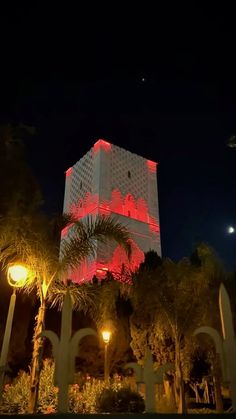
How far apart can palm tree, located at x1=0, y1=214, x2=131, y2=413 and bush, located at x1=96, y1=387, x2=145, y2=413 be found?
284 cm

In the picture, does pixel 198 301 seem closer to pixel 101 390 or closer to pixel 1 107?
pixel 101 390

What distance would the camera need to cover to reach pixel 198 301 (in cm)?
1447

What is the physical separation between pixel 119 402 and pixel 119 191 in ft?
125

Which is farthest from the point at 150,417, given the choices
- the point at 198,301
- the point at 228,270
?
the point at 228,270

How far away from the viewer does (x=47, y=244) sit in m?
10.5

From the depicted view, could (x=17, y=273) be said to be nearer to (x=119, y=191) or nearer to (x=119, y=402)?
(x=119, y=402)

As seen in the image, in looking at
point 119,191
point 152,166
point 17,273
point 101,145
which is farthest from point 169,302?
point 152,166

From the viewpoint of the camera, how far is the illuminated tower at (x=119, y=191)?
1813 inches

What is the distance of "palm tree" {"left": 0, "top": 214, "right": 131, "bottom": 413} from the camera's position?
10062 millimetres

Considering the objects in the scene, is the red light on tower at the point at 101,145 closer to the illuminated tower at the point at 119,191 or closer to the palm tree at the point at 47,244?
the illuminated tower at the point at 119,191

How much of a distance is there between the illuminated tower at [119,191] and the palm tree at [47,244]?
32.3 meters

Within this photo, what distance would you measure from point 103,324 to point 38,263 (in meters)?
5.70

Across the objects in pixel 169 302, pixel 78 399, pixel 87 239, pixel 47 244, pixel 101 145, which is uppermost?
pixel 101 145

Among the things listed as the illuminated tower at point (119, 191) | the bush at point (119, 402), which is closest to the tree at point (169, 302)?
the bush at point (119, 402)
